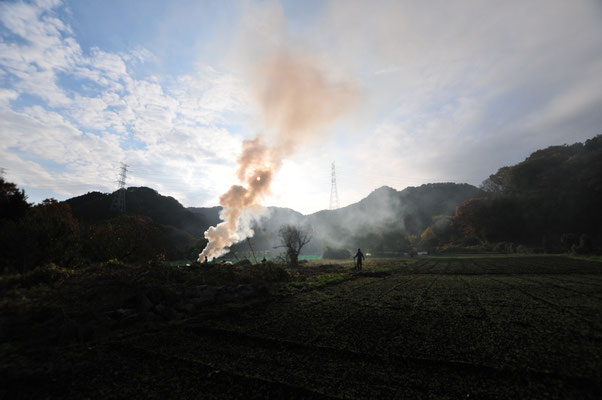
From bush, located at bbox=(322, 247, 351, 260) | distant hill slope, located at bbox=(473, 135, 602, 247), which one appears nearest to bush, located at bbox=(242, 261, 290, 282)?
bush, located at bbox=(322, 247, 351, 260)

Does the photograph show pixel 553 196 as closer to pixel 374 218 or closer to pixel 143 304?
pixel 374 218

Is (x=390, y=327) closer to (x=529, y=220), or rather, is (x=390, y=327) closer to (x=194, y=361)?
(x=194, y=361)

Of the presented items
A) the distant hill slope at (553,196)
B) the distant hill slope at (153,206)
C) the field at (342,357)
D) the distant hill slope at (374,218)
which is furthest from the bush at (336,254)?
the distant hill slope at (153,206)

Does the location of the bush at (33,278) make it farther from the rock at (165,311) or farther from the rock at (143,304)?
the rock at (165,311)

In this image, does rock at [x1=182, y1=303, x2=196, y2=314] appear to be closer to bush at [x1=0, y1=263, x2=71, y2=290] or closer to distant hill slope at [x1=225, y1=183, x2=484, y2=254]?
bush at [x1=0, y1=263, x2=71, y2=290]

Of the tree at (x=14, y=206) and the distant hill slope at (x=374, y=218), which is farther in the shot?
the distant hill slope at (x=374, y=218)

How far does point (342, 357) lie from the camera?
526cm

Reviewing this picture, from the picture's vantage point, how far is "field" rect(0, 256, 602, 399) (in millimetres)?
4098

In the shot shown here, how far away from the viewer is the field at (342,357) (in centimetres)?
A: 410

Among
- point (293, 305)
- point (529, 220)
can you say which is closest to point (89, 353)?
point (293, 305)

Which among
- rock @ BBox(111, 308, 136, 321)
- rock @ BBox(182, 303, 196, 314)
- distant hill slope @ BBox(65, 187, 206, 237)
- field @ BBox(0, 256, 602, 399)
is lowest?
field @ BBox(0, 256, 602, 399)

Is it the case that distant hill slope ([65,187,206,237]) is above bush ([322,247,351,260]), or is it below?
above

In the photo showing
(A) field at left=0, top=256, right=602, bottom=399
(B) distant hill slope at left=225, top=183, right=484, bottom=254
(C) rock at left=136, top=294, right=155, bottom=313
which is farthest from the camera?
(B) distant hill slope at left=225, top=183, right=484, bottom=254

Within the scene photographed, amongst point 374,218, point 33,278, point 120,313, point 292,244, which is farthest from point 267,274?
point 374,218
